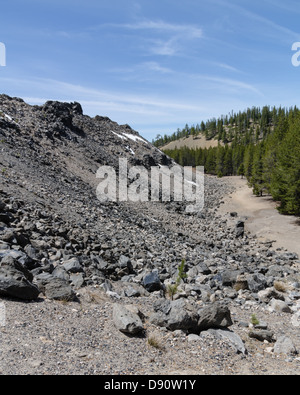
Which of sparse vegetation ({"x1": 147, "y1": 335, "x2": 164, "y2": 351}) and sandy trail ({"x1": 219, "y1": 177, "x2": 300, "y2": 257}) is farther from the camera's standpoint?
sandy trail ({"x1": 219, "y1": 177, "x2": 300, "y2": 257})

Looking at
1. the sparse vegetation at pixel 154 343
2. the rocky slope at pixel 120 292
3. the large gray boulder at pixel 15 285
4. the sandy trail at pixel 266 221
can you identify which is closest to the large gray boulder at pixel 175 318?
the rocky slope at pixel 120 292

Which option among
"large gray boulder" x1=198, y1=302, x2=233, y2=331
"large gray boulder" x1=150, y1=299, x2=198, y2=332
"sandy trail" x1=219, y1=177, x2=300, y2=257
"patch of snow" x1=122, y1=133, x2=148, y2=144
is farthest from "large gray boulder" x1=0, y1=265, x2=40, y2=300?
"patch of snow" x1=122, y1=133, x2=148, y2=144

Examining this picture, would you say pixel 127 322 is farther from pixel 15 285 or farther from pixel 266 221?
pixel 266 221

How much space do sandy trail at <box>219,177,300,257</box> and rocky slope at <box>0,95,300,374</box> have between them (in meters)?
2.62

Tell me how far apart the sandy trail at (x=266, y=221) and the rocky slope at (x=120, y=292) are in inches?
103

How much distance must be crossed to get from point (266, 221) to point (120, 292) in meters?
29.0

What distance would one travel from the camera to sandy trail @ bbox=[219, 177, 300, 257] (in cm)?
2809

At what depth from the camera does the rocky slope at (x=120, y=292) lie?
6.96 metres

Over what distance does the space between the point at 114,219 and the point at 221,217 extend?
72.6ft

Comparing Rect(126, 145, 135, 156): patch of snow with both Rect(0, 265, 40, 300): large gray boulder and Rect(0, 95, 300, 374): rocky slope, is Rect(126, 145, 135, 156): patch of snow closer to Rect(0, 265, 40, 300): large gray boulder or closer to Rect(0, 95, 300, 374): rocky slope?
Rect(0, 95, 300, 374): rocky slope

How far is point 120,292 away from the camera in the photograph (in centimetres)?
1127

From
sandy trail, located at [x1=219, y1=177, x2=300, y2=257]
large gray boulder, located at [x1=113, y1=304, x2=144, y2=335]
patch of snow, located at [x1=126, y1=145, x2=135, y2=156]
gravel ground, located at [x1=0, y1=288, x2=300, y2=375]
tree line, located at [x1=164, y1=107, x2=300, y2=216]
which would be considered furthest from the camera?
patch of snow, located at [x1=126, y1=145, x2=135, y2=156]

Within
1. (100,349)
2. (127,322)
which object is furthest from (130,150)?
(100,349)

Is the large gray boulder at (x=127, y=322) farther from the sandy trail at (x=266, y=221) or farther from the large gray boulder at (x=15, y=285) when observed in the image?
the sandy trail at (x=266, y=221)
